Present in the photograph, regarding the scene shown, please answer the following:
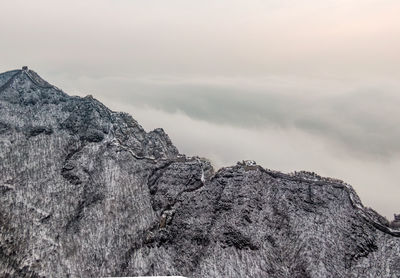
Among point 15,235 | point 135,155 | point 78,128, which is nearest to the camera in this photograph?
point 15,235

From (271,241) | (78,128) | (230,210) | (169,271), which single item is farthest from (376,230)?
(78,128)

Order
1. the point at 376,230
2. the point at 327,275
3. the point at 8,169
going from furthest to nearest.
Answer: the point at 8,169 < the point at 376,230 < the point at 327,275

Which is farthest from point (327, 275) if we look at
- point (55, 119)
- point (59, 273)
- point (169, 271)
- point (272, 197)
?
point (55, 119)

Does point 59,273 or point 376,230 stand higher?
point 376,230

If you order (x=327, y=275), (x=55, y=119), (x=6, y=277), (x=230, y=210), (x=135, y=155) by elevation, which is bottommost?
(x=6, y=277)

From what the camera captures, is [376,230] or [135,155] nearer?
[376,230]

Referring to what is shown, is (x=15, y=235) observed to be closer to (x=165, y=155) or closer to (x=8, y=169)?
(x=8, y=169)
